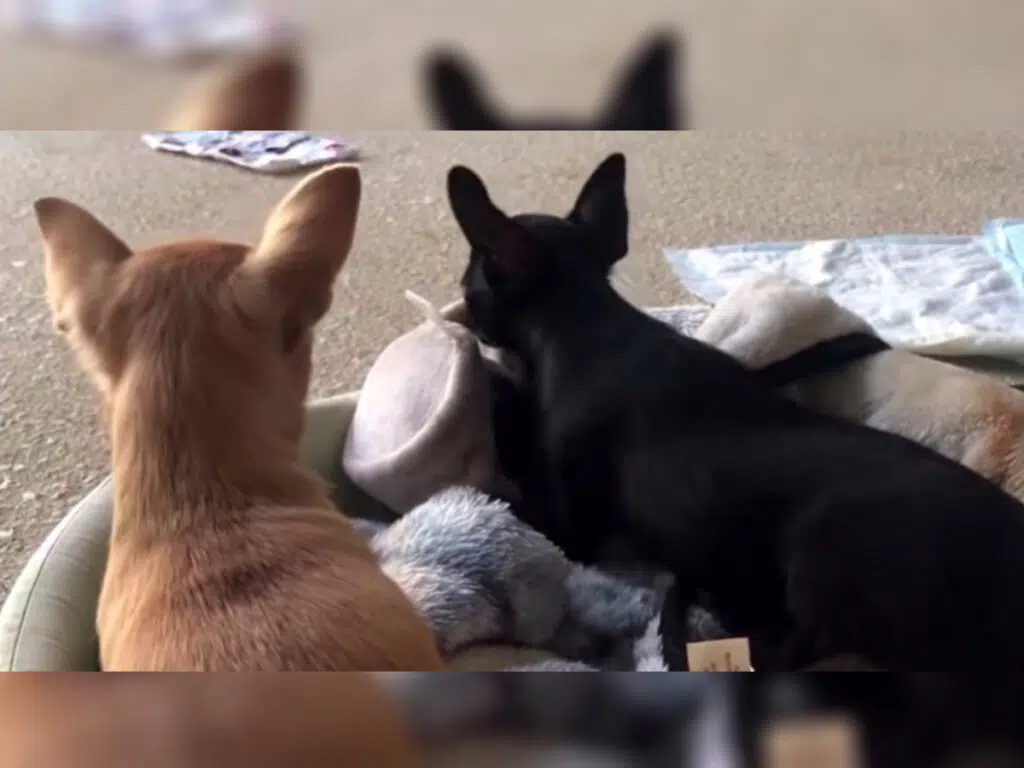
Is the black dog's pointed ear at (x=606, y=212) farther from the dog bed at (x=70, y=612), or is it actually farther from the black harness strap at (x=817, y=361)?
the dog bed at (x=70, y=612)

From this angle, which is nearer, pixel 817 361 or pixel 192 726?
pixel 192 726

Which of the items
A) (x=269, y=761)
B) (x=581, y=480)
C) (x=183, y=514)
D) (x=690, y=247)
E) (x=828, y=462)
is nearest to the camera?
(x=269, y=761)

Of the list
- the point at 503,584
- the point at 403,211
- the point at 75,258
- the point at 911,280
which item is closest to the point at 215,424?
the point at 75,258

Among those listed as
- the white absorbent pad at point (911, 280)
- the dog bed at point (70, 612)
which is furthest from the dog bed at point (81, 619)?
the white absorbent pad at point (911, 280)

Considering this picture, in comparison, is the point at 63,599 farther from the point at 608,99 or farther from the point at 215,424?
the point at 608,99

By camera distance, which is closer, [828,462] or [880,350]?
[828,462]

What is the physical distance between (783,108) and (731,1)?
41 mm

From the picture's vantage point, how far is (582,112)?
37 cm

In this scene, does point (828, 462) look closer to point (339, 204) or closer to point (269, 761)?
point (339, 204)

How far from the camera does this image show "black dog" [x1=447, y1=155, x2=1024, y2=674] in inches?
31.7

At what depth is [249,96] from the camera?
1.16ft

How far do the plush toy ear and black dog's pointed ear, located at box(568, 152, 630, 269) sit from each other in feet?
1.56

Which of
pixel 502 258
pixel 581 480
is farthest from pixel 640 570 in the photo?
pixel 502 258

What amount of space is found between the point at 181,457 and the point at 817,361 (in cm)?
61
